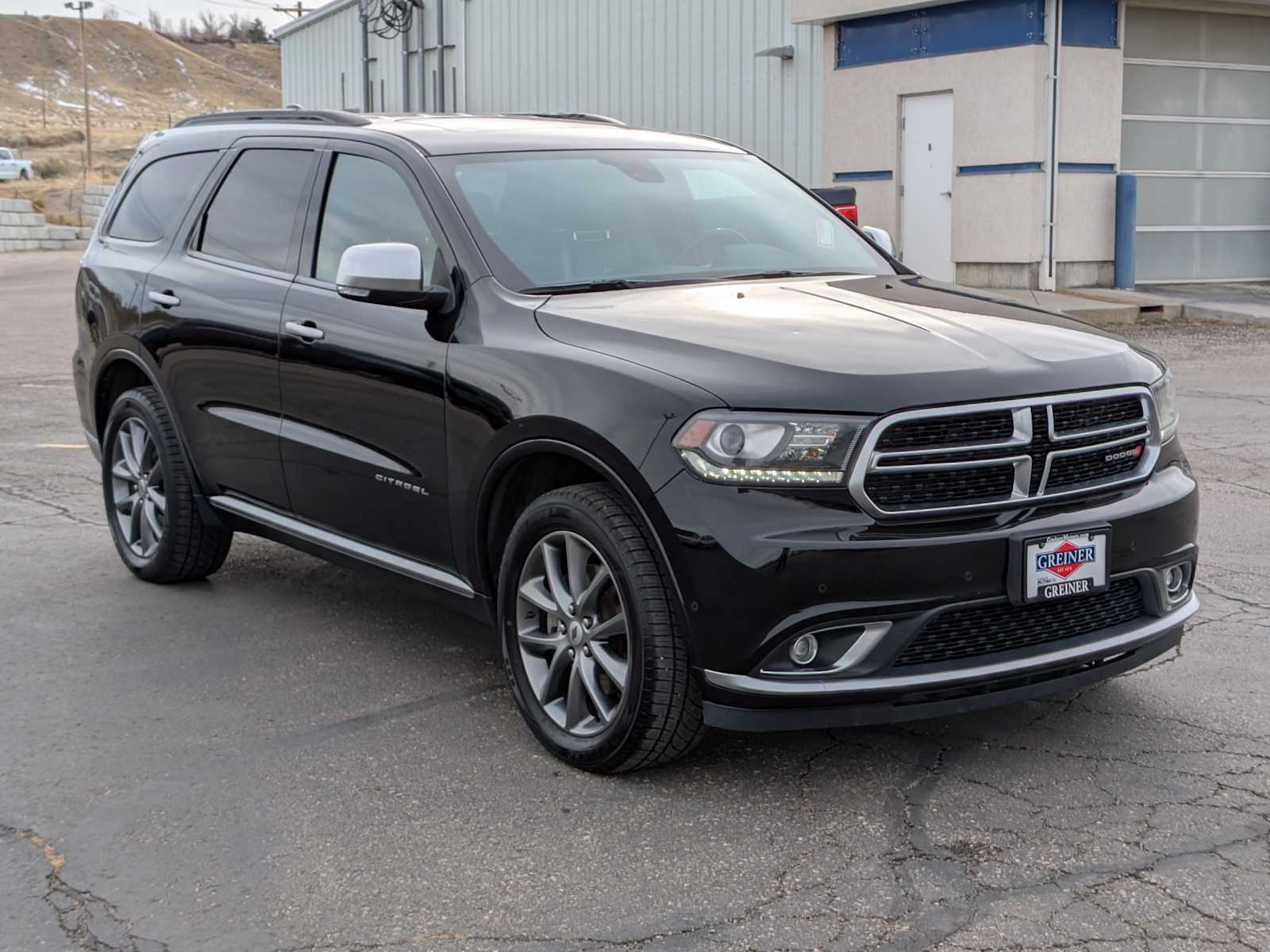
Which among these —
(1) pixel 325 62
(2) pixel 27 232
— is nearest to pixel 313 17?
(1) pixel 325 62

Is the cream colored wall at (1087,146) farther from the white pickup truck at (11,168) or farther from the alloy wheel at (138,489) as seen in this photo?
the white pickup truck at (11,168)

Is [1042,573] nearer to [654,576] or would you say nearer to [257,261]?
[654,576]

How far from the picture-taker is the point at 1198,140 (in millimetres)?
21172

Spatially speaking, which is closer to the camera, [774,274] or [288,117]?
[774,274]

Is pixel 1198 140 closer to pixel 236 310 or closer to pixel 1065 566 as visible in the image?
pixel 236 310

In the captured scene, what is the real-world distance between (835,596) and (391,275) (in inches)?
68.3

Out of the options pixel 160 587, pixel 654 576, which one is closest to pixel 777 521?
pixel 654 576

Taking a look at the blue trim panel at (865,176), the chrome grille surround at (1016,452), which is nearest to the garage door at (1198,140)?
the blue trim panel at (865,176)

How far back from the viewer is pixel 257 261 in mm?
5754

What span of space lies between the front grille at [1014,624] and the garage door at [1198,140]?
58.1 ft

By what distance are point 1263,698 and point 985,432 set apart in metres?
1.56

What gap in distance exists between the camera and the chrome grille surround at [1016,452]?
379cm

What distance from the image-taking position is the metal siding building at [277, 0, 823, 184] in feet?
75.5

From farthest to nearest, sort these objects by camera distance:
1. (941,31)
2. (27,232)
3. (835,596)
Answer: (27,232)
(941,31)
(835,596)
